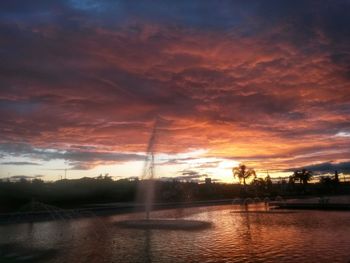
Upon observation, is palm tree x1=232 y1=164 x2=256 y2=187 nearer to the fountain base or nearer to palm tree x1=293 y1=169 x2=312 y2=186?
palm tree x1=293 y1=169 x2=312 y2=186

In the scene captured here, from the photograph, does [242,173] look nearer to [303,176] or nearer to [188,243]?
[303,176]

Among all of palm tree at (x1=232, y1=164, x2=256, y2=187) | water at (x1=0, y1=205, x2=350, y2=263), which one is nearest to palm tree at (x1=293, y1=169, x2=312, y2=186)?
palm tree at (x1=232, y1=164, x2=256, y2=187)

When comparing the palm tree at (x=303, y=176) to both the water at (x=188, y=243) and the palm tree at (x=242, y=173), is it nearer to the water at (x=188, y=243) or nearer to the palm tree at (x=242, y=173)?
the palm tree at (x=242, y=173)

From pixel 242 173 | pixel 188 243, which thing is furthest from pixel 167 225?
pixel 242 173

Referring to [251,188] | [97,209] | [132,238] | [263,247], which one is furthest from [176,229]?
[251,188]

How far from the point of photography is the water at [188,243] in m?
17.2

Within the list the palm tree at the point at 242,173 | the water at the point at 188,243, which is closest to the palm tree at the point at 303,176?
the palm tree at the point at 242,173

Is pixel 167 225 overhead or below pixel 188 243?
overhead

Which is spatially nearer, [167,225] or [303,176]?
[167,225]

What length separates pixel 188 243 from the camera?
2097 centimetres

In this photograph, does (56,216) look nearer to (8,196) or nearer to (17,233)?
(17,233)

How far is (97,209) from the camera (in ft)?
148

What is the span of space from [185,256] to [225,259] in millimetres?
1877

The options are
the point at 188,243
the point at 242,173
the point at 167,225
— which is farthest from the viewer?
the point at 242,173
